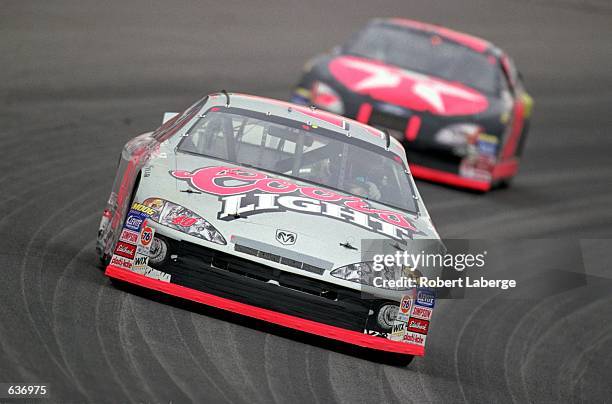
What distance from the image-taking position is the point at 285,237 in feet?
23.7

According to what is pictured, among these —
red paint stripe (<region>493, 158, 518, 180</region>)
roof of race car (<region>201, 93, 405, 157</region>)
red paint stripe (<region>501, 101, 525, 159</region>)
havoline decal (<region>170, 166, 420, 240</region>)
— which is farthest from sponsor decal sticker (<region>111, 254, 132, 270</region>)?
red paint stripe (<region>501, 101, 525, 159</region>)

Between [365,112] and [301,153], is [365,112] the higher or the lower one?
the lower one

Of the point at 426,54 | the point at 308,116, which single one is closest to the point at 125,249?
the point at 308,116

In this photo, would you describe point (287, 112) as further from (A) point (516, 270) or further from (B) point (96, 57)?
(B) point (96, 57)

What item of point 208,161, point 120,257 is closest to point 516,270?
point 208,161

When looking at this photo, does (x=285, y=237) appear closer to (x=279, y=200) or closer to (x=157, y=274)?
(x=279, y=200)

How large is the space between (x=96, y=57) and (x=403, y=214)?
9929 mm

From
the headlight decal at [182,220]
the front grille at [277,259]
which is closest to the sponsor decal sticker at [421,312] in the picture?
the front grille at [277,259]

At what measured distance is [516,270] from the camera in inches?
439

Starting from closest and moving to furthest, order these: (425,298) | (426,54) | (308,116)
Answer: (425,298), (308,116), (426,54)

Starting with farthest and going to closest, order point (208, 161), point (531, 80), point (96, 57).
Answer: point (531, 80), point (96, 57), point (208, 161)

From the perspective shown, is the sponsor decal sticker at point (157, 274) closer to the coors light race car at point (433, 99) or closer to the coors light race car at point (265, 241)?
the coors light race car at point (265, 241)


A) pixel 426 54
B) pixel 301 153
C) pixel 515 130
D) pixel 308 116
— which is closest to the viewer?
pixel 301 153

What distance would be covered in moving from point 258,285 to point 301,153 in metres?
1.42
